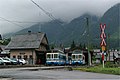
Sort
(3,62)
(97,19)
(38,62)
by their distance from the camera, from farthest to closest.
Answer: (97,19), (38,62), (3,62)

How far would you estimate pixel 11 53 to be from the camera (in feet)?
234

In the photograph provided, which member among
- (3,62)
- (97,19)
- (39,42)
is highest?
(97,19)

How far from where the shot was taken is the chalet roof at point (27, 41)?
68.5 metres

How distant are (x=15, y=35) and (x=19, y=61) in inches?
672

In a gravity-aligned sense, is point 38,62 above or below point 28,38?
below

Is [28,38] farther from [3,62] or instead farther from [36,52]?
[3,62]

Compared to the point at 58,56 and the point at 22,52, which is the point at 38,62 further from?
the point at 58,56

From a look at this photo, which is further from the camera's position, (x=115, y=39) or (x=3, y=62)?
(x=115, y=39)

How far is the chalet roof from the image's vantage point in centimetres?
6851

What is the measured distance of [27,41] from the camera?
70.9 meters

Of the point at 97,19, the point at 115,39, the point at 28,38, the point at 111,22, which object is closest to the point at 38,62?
the point at 28,38

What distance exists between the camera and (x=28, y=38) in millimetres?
71750

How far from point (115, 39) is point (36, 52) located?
6235cm

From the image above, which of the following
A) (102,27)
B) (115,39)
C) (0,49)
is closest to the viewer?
(102,27)
